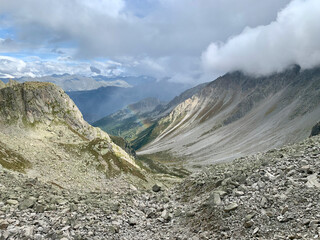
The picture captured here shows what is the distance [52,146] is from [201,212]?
6179 cm

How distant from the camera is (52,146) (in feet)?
232

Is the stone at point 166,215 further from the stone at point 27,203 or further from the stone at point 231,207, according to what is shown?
the stone at point 27,203

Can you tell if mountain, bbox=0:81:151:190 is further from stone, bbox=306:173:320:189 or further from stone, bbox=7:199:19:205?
stone, bbox=306:173:320:189

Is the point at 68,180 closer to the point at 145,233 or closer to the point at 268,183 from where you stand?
the point at 145,233

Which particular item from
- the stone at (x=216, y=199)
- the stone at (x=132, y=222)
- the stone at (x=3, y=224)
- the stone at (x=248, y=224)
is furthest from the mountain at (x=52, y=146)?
the stone at (x=248, y=224)

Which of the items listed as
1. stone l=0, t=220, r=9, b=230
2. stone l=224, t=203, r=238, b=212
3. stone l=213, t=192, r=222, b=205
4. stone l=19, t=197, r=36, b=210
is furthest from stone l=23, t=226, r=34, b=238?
stone l=224, t=203, r=238, b=212

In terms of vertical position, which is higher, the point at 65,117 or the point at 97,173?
the point at 65,117

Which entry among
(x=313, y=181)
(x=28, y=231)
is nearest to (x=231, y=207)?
(x=313, y=181)

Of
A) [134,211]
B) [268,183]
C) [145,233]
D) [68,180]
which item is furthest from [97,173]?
[268,183]

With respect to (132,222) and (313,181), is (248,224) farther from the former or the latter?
(132,222)

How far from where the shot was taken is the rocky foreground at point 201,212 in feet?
50.2

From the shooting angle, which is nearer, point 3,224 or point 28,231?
point 28,231

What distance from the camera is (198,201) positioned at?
24.2 meters

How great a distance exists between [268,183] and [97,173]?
51.0m
